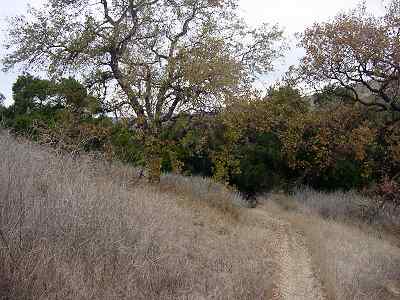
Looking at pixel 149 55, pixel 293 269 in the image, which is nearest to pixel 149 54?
pixel 149 55

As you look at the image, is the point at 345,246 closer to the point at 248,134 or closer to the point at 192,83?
the point at 192,83

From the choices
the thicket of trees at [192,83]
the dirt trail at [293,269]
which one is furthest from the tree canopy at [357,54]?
the dirt trail at [293,269]

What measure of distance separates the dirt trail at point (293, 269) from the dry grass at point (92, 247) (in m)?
0.44

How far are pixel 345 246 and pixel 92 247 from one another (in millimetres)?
8639

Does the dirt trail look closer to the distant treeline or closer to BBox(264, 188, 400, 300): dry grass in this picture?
BBox(264, 188, 400, 300): dry grass

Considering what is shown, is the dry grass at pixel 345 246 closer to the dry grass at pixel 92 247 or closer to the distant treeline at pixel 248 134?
the dry grass at pixel 92 247

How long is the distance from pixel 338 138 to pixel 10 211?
15310 mm

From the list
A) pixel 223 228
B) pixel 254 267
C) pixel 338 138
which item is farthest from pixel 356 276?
pixel 338 138

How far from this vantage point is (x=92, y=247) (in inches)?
206

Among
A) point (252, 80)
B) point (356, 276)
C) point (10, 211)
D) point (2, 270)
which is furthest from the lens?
point (252, 80)

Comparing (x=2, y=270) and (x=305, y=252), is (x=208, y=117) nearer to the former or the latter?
(x=305, y=252)

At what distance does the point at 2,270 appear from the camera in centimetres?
400

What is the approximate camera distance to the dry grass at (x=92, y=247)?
431 centimetres

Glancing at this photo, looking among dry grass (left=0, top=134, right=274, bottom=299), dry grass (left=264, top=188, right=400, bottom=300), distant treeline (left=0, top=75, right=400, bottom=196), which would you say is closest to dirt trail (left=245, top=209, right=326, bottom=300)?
dry grass (left=264, top=188, right=400, bottom=300)
